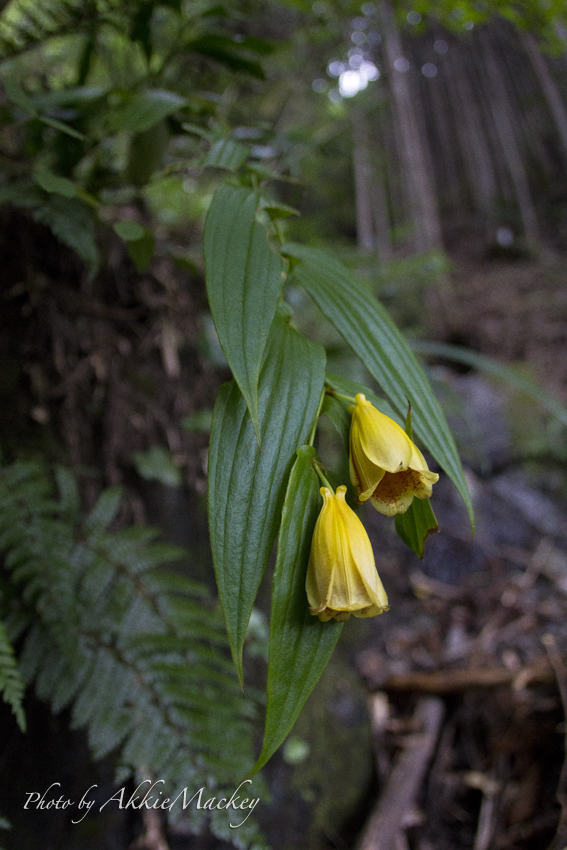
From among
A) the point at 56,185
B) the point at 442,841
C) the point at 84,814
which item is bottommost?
the point at 442,841

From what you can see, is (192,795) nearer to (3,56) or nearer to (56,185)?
(56,185)

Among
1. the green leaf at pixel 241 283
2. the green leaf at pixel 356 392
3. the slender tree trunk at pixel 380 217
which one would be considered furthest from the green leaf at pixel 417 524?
the slender tree trunk at pixel 380 217

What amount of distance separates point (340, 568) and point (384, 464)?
0.13 metres

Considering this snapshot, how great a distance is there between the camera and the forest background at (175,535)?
99 centimetres

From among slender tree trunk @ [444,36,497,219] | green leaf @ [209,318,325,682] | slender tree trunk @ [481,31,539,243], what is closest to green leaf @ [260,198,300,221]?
green leaf @ [209,318,325,682]

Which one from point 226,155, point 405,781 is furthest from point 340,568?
point 405,781

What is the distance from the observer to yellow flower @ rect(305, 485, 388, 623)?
0.51 metres

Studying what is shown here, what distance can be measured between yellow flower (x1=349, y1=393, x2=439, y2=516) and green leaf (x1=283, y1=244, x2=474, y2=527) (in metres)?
0.04

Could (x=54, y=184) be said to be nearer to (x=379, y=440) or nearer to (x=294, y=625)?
(x=379, y=440)

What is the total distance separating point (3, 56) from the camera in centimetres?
120

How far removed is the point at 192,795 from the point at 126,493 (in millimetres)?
836

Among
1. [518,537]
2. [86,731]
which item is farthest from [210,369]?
[518,537]

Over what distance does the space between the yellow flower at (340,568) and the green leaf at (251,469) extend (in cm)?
6

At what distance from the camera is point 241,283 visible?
586mm
